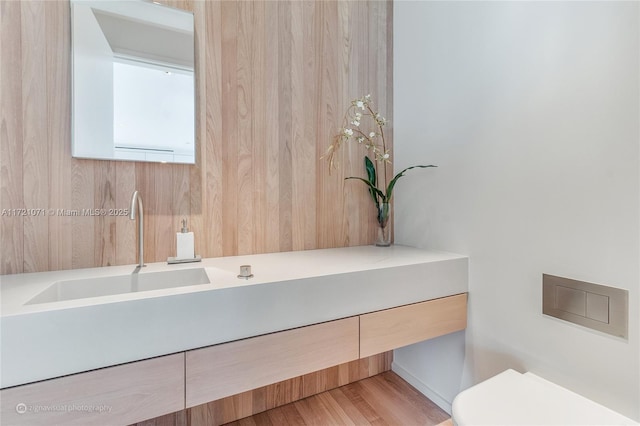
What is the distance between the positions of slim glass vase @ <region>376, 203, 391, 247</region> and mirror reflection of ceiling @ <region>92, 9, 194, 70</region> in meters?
1.12

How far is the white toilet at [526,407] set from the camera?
2.73ft

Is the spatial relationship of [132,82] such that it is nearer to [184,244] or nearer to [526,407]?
[184,244]

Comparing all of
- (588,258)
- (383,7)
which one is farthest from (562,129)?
(383,7)

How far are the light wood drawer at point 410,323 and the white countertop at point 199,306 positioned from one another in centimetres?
3

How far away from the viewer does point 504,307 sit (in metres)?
1.23

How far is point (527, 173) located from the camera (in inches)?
44.8

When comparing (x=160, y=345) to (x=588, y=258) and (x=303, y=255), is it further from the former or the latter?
(x=588, y=258)

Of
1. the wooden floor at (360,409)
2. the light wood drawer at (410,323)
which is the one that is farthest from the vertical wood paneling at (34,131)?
the light wood drawer at (410,323)

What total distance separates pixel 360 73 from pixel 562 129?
3.42 feet

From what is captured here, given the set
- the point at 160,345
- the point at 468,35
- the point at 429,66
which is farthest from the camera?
the point at 429,66

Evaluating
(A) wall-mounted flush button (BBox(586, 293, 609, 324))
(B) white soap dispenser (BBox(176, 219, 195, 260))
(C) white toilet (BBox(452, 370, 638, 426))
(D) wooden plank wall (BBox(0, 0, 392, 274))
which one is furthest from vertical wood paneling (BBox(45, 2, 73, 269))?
(A) wall-mounted flush button (BBox(586, 293, 609, 324))

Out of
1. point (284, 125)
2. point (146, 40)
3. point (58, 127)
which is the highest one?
point (146, 40)

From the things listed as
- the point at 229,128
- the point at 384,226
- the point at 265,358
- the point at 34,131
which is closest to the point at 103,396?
the point at 265,358

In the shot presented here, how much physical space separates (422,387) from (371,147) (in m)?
1.33
